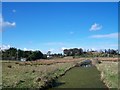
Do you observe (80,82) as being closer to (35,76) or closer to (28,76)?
A: (35,76)

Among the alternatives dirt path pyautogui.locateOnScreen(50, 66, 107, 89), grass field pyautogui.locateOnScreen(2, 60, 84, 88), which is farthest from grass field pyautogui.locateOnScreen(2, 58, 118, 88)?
dirt path pyautogui.locateOnScreen(50, 66, 107, 89)

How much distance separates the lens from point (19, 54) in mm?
136875

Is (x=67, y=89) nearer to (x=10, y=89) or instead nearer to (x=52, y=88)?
(x=52, y=88)

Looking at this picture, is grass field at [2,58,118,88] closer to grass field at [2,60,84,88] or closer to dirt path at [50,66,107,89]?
grass field at [2,60,84,88]

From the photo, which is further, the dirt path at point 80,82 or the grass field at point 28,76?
the dirt path at point 80,82

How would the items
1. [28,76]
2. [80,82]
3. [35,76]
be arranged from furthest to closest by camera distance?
1. [28,76]
2. [35,76]
3. [80,82]

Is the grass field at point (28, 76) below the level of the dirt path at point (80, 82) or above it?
above

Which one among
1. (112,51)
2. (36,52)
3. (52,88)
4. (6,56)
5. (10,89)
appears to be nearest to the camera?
(10,89)

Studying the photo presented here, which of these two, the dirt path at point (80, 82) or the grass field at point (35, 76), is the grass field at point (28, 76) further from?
the dirt path at point (80, 82)

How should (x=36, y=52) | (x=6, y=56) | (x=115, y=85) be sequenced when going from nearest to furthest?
(x=115, y=85), (x=36, y=52), (x=6, y=56)

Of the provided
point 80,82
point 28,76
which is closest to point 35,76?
point 28,76

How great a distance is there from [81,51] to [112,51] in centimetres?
2244

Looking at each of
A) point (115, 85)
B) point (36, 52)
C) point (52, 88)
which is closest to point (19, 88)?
point (52, 88)

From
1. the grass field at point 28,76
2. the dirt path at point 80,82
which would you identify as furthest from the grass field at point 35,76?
the dirt path at point 80,82
